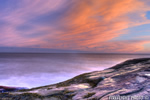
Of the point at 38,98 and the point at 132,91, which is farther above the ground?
the point at 132,91

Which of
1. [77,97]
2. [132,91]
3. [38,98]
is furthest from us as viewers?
[38,98]

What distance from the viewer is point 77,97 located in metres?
5.53

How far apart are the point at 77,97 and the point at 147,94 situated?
3.34 m

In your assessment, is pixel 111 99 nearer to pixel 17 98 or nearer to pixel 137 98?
pixel 137 98

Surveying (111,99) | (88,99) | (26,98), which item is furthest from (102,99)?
(26,98)

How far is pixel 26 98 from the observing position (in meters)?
6.20

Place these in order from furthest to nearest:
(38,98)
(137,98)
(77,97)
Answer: (38,98), (77,97), (137,98)

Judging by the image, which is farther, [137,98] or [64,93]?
[64,93]

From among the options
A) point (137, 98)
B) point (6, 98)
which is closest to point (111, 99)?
point (137, 98)

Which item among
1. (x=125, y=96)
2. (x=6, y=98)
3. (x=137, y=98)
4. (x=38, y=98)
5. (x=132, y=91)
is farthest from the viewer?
(x=6, y=98)

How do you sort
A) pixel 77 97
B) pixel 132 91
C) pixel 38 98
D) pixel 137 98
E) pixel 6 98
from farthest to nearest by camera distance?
pixel 6 98 < pixel 38 98 < pixel 77 97 < pixel 132 91 < pixel 137 98

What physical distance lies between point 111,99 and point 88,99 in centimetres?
113

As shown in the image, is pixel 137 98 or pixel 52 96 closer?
pixel 137 98

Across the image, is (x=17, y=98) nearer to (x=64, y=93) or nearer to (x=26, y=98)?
(x=26, y=98)
